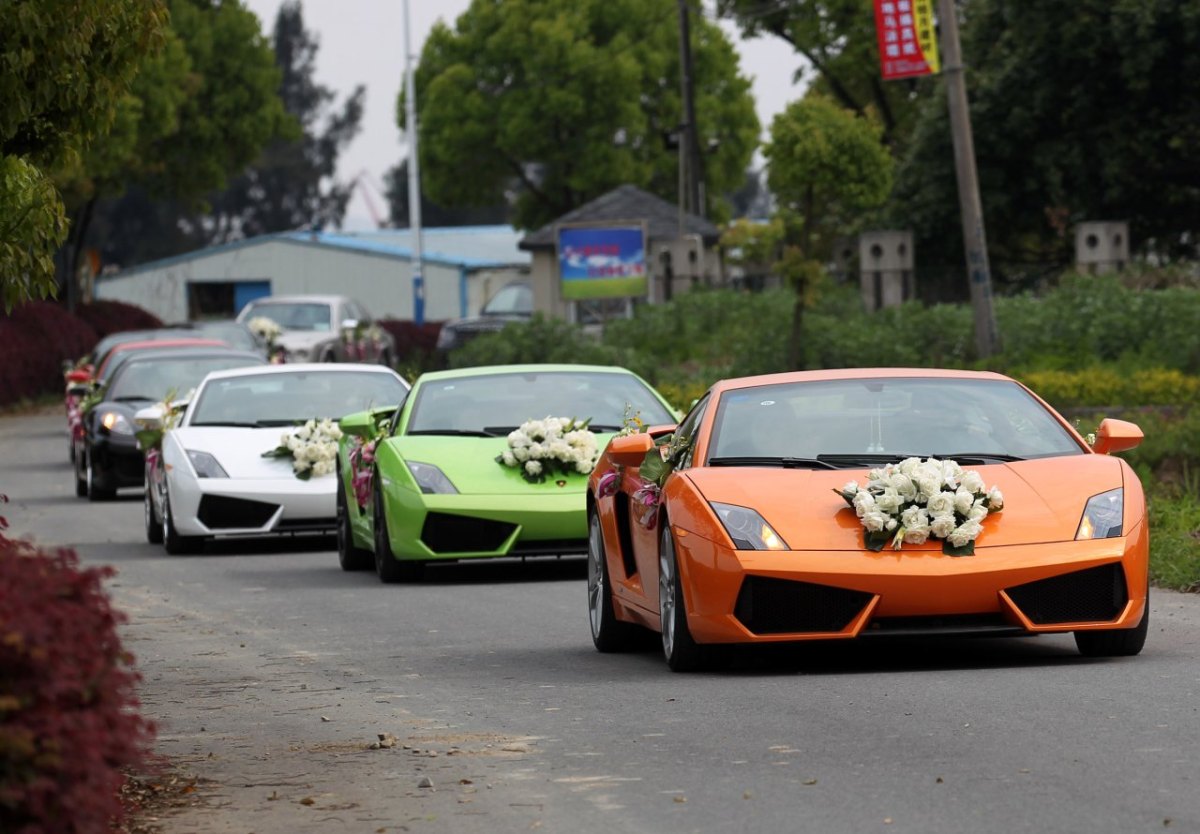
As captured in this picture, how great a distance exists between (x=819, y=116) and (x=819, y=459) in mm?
21658

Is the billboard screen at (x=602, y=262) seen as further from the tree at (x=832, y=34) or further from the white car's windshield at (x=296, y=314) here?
the tree at (x=832, y=34)

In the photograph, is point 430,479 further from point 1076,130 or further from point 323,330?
point 1076,130

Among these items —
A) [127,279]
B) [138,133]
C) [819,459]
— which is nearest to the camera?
[819,459]

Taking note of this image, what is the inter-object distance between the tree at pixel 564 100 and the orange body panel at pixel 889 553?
7488 centimetres

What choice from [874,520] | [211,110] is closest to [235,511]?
[874,520]

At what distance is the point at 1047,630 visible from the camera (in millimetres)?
9508

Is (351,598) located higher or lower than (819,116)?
lower

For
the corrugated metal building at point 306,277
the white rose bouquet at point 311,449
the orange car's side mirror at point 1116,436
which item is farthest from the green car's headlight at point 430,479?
the corrugated metal building at point 306,277

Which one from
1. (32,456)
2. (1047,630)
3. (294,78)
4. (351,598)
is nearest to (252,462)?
(351,598)

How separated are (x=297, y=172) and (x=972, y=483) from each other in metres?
119

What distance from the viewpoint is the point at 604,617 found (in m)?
11.2

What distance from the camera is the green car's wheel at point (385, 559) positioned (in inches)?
603

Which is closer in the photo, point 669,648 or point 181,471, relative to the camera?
point 669,648

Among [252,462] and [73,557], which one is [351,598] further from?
[73,557]
